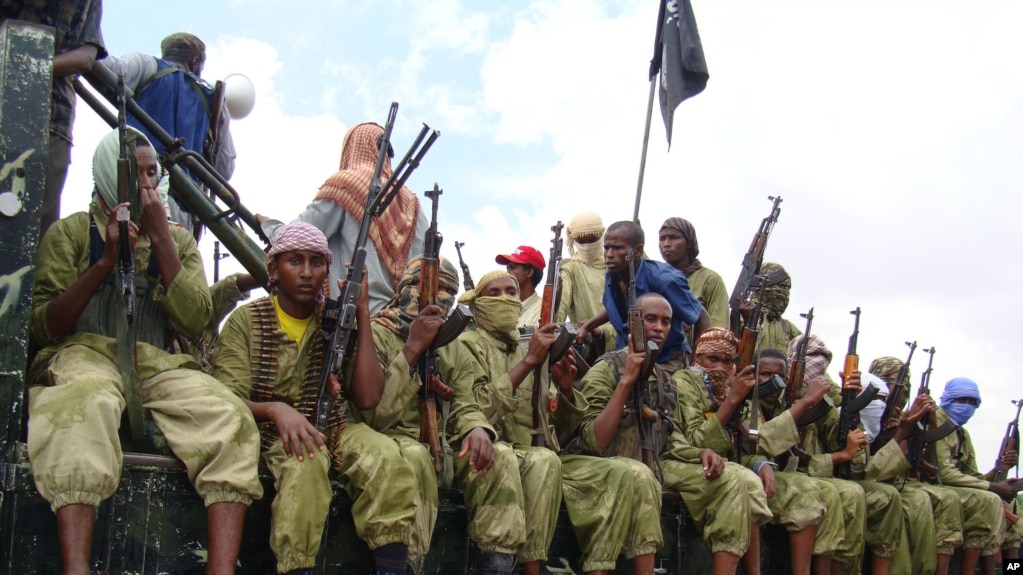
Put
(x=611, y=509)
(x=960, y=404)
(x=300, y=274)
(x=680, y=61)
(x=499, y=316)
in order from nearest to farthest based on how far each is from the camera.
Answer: (x=300, y=274)
(x=611, y=509)
(x=499, y=316)
(x=680, y=61)
(x=960, y=404)

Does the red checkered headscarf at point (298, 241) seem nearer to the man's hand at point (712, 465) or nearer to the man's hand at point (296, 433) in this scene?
the man's hand at point (296, 433)

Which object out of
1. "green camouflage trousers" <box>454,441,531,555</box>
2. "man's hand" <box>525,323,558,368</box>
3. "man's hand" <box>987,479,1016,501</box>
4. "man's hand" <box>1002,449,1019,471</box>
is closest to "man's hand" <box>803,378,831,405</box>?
"man's hand" <box>525,323,558,368</box>

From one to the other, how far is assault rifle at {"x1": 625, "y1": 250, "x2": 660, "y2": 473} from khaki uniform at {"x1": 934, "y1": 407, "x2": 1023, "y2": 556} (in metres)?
4.63

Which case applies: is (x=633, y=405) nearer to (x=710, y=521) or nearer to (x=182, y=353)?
(x=710, y=521)

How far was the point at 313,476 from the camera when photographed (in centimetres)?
457

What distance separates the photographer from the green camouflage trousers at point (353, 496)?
442 cm

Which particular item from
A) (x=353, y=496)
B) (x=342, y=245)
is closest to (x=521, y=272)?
(x=342, y=245)

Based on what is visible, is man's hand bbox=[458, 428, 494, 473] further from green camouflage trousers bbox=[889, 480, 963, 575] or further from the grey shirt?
green camouflage trousers bbox=[889, 480, 963, 575]

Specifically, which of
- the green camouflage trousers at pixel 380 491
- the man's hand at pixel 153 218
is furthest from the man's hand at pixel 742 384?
the man's hand at pixel 153 218

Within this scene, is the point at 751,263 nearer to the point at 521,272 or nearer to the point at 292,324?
the point at 521,272

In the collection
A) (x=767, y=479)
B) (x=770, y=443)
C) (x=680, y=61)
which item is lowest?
(x=767, y=479)

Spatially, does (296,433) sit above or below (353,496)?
above

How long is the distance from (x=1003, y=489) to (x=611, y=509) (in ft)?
23.2

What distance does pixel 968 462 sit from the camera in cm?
1106
